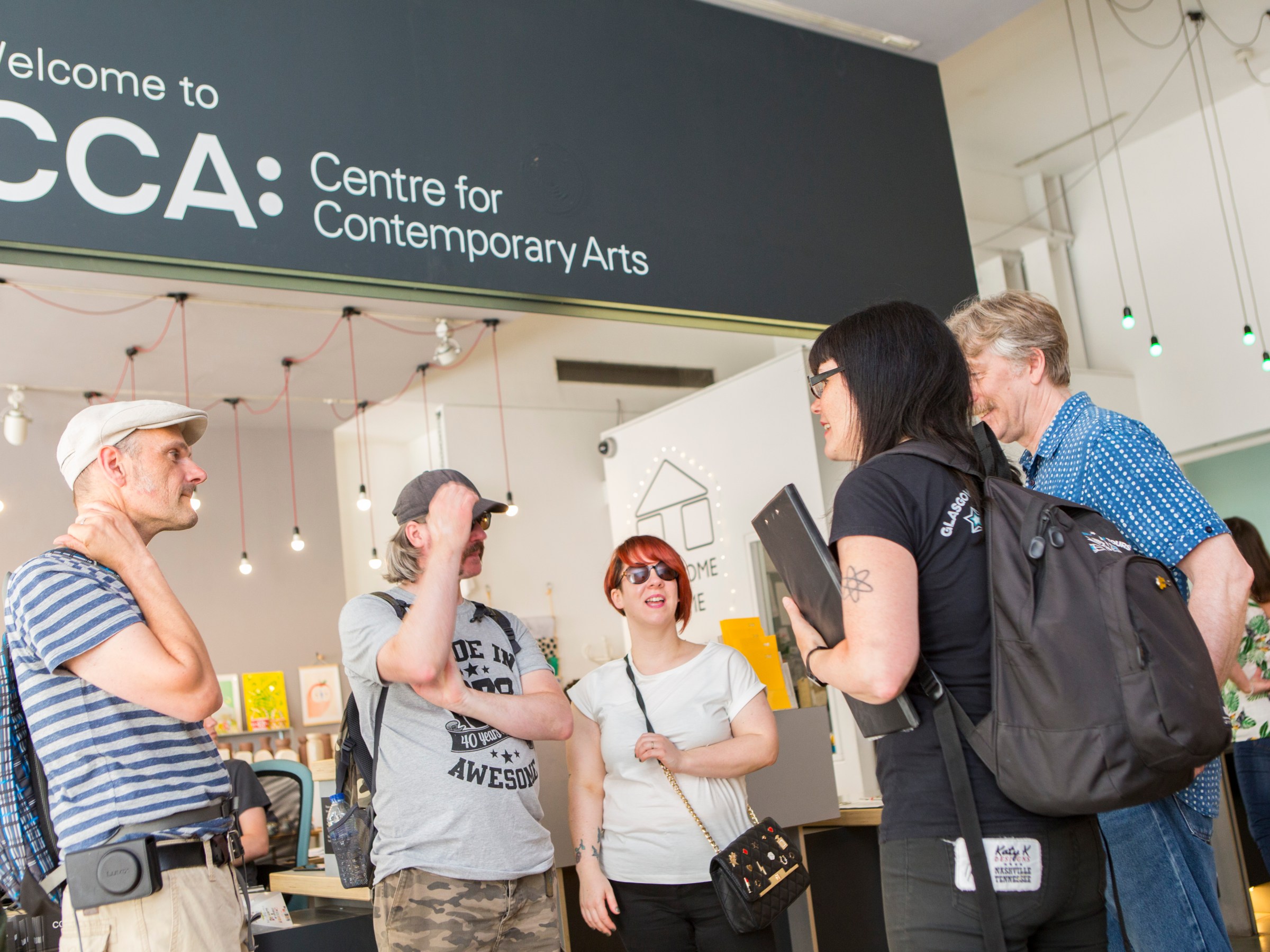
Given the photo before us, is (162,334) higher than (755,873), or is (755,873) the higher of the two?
(162,334)

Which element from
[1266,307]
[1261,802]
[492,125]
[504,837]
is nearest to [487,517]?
[504,837]

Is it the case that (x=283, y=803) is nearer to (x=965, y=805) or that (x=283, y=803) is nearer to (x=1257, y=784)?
(x=1257, y=784)

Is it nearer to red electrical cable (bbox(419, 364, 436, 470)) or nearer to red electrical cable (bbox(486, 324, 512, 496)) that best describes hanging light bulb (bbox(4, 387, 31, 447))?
red electrical cable (bbox(419, 364, 436, 470))

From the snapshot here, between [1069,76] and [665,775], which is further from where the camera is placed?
[1069,76]

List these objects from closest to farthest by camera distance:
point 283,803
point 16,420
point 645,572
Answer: point 645,572 < point 283,803 < point 16,420

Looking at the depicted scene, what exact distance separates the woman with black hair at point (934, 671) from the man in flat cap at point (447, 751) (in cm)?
78

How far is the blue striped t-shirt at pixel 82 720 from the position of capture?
1611mm

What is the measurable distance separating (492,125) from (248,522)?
22.6 ft

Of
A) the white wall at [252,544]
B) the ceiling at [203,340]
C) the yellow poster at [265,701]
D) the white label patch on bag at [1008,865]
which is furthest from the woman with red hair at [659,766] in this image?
the yellow poster at [265,701]

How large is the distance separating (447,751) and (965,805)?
109 cm

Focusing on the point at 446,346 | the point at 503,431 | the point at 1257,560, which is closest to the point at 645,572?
the point at 1257,560

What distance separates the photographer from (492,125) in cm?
272

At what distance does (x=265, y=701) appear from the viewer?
8.60 m

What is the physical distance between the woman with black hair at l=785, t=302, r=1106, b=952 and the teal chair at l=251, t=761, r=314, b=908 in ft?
9.16
